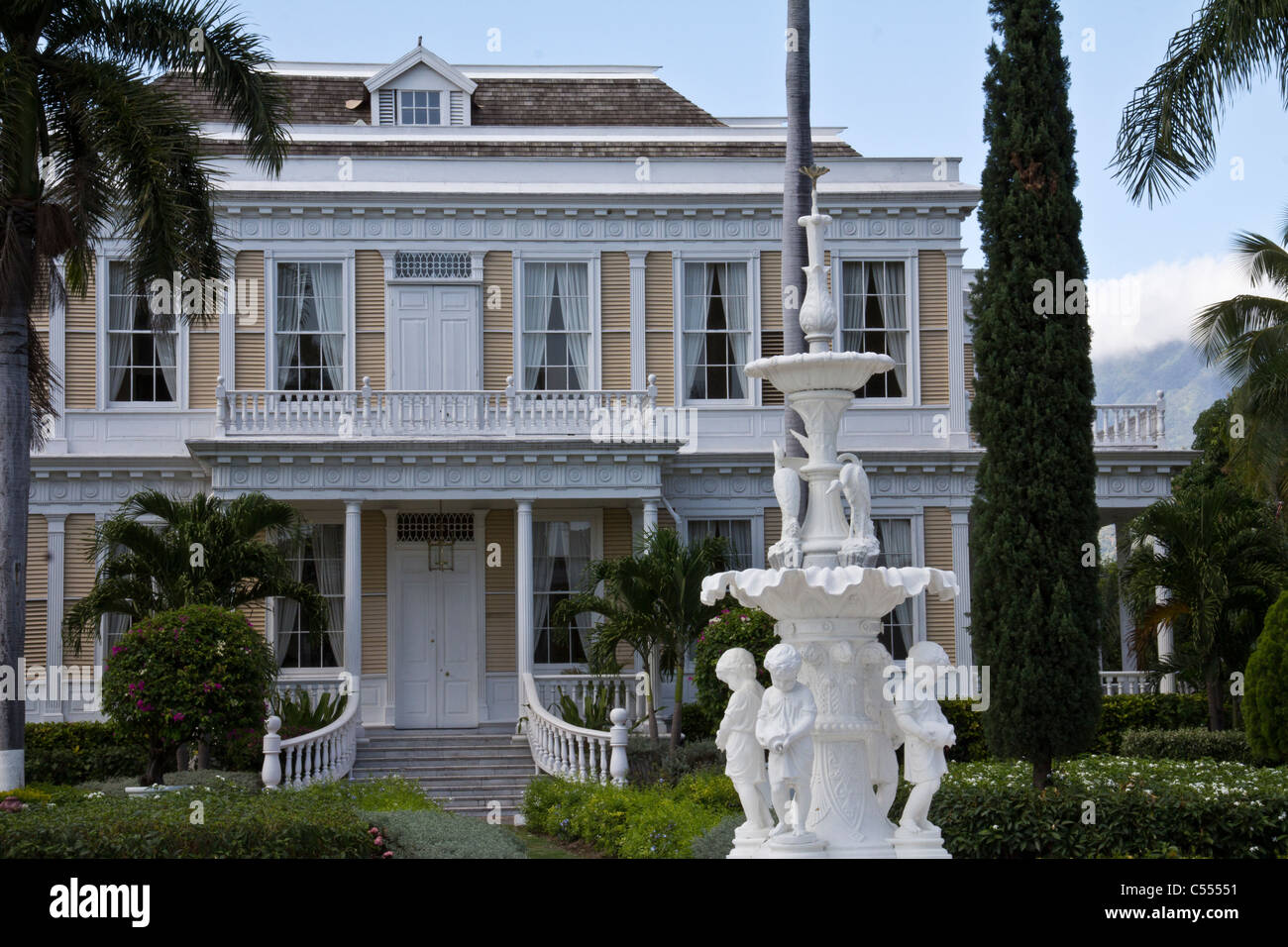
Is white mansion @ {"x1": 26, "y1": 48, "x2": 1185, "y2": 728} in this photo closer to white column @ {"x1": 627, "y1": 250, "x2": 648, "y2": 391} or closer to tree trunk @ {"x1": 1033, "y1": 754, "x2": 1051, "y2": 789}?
white column @ {"x1": 627, "y1": 250, "x2": 648, "y2": 391}

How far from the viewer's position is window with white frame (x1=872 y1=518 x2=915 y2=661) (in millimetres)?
23703

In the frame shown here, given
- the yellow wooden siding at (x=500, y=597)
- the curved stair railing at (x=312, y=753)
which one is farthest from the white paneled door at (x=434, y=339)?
the curved stair railing at (x=312, y=753)

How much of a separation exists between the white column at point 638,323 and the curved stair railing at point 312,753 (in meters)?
6.71

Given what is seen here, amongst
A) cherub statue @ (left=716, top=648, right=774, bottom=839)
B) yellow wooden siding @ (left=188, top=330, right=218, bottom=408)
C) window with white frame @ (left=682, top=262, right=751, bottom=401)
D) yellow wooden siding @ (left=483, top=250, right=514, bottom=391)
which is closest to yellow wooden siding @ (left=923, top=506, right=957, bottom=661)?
window with white frame @ (left=682, top=262, right=751, bottom=401)

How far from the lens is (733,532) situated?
23625mm

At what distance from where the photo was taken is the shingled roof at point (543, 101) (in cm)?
2655

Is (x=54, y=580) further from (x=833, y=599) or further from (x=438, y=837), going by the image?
(x=833, y=599)

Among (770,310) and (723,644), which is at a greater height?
(770,310)

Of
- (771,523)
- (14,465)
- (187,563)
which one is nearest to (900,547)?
(771,523)

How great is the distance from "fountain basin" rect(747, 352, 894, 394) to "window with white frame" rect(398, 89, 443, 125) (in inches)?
658

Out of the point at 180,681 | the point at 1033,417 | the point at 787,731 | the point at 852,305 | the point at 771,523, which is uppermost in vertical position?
the point at 852,305

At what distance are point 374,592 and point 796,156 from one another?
9307 mm
